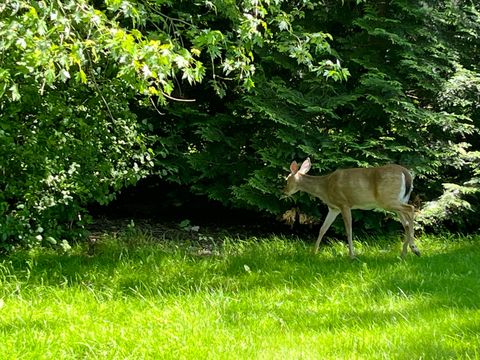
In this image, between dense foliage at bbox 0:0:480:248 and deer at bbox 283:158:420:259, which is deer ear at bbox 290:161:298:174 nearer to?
deer at bbox 283:158:420:259

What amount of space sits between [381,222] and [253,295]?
4059mm

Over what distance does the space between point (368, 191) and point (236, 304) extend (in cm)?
299

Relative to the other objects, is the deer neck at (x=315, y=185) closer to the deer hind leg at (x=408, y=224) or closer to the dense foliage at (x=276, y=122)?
the dense foliage at (x=276, y=122)

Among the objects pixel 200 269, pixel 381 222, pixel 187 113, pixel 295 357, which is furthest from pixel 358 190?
pixel 295 357

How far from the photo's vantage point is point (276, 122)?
861 centimetres

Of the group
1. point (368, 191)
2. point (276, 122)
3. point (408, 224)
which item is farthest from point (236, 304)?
point (276, 122)

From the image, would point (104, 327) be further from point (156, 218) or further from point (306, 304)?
point (156, 218)

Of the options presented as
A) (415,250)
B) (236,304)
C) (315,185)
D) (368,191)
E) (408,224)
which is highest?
(368,191)

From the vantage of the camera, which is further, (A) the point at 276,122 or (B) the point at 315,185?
(A) the point at 276,122

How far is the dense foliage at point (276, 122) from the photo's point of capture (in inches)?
269

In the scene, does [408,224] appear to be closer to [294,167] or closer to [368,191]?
[368,191]

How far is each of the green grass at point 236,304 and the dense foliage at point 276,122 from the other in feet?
3.14

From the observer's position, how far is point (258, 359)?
143 inches

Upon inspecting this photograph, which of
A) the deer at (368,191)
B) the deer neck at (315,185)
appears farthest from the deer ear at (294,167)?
the deer neck at (315,185)
